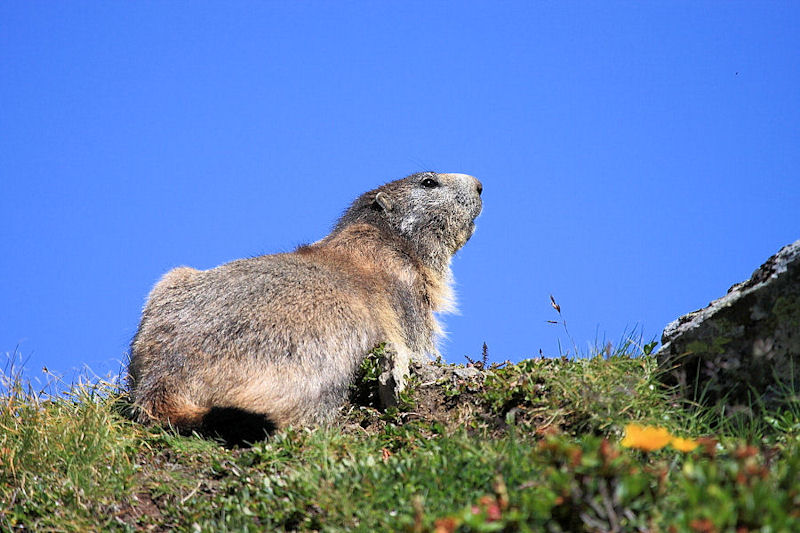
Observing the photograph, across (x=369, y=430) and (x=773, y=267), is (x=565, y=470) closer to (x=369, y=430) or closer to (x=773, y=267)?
(x=773, y=267)

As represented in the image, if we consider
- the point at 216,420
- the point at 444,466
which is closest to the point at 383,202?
the point at 216,420

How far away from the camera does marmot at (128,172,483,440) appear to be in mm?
6844

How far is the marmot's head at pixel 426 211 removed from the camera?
10.3m

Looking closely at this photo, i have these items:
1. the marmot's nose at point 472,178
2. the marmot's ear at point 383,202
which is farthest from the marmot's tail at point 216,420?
the marmot's nose at point 472,178

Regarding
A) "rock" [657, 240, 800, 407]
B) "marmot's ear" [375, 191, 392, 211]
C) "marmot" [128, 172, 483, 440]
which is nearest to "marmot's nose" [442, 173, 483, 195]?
"marmot's ear" [375, 191, 392, 211]

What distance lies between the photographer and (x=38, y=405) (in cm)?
688

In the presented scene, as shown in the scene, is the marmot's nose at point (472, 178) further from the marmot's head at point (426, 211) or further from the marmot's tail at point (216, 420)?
the marmot's tail at point (216, 420)

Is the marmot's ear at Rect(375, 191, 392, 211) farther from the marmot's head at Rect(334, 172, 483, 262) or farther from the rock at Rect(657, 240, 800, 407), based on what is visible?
the rock at Rect(657, 240, 800, 407)

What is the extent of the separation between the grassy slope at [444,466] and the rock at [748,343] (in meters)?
0.20

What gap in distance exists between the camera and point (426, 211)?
410 inches

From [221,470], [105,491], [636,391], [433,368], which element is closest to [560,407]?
[636,391]

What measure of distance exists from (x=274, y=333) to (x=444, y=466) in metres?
3.00

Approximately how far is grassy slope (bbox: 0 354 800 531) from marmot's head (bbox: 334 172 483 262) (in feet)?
10.6

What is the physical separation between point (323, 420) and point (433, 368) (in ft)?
4.05
